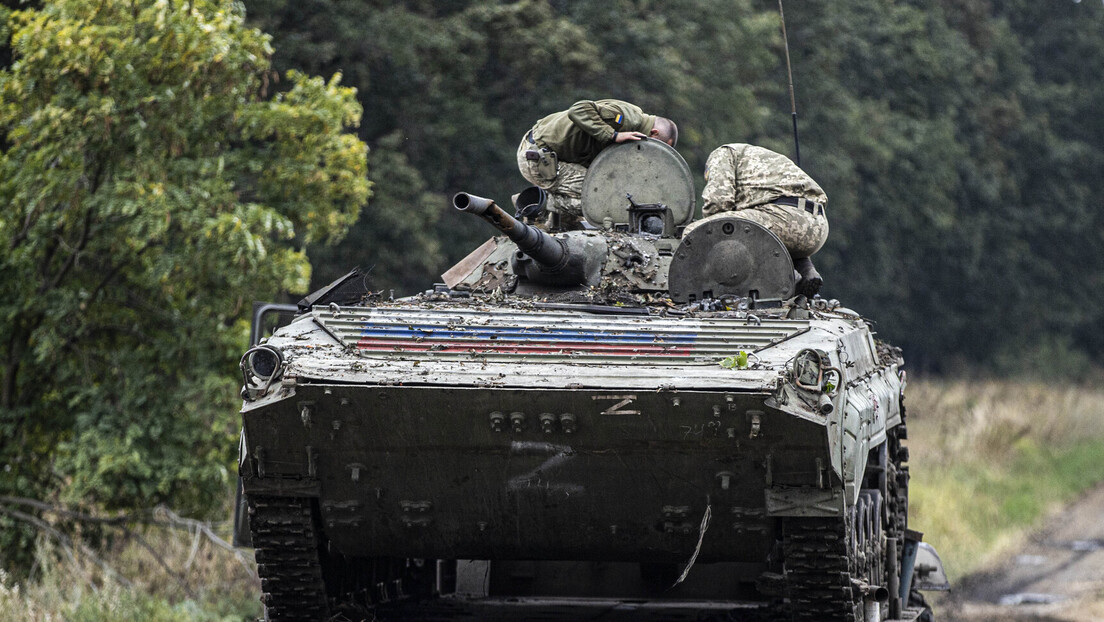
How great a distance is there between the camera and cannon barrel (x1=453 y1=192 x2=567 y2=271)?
6.89 metres

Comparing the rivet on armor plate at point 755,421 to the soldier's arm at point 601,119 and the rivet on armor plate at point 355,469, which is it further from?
Result: the soldier's arm at point 601,119

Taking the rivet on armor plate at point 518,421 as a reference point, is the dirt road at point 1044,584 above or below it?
below

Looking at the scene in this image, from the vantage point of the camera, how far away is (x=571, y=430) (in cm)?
659

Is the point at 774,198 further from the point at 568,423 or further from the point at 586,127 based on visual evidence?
the point at 568,423

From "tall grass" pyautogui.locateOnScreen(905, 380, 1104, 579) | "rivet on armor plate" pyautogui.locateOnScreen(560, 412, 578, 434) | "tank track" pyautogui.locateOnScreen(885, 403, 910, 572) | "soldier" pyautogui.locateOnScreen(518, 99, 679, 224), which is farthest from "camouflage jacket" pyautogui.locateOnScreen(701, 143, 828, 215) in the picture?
"tall grass" pyautogui.locateOnScreen(905, 380, 1104, 579)

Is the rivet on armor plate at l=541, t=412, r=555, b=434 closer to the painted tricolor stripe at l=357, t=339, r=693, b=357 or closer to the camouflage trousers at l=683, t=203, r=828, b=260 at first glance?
the painted tricolor stripe at l=357, t=339, r=693, b=357

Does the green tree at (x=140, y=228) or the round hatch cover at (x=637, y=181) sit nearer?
the round hatch cover at (x=637, y=181)

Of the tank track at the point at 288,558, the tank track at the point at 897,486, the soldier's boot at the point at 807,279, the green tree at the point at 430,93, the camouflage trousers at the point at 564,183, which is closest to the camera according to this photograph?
the tank track at the point at 288,558

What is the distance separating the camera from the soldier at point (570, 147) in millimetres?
9602

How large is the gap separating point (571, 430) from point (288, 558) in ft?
5.13

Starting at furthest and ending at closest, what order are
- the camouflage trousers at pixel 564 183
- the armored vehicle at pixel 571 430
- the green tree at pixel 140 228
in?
the green tree at pixel 140 228
the camouflage trousers at pixel 564 183
the armored vehicle at pixel 571 430

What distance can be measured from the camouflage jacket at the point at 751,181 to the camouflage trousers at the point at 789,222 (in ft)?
0.27

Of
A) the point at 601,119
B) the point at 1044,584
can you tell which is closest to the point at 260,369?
the point at 601,119

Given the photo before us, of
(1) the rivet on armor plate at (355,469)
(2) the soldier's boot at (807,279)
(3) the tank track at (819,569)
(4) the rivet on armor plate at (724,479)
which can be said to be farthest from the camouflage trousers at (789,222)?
(1) the rivet on armor plate at (355,469)
